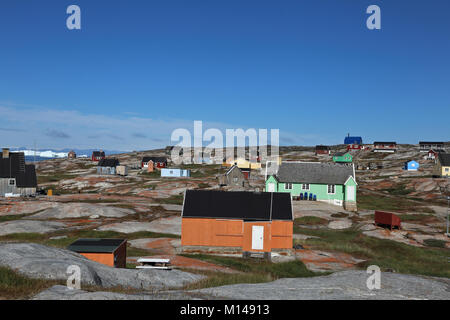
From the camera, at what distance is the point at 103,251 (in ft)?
76.2

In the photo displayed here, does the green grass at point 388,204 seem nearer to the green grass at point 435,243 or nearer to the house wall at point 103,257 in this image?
the green grass at point 435,243

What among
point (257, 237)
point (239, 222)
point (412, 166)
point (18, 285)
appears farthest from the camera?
point (412, 166)

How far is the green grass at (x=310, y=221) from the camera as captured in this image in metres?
56.2

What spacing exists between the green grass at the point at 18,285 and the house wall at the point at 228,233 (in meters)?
25.3

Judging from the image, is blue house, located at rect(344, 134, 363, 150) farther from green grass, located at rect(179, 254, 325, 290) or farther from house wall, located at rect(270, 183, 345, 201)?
green grass, located at rect(179, 254, 325, 290)

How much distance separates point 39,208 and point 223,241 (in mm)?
37029

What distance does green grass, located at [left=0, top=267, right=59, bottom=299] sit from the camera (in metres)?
10.7

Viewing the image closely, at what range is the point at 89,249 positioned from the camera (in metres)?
23.5

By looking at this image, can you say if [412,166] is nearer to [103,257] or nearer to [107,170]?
[107,170]

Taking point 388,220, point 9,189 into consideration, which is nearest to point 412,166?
point 388,220

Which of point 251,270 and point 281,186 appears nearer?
point 251,270

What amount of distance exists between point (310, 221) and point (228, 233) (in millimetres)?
22832
